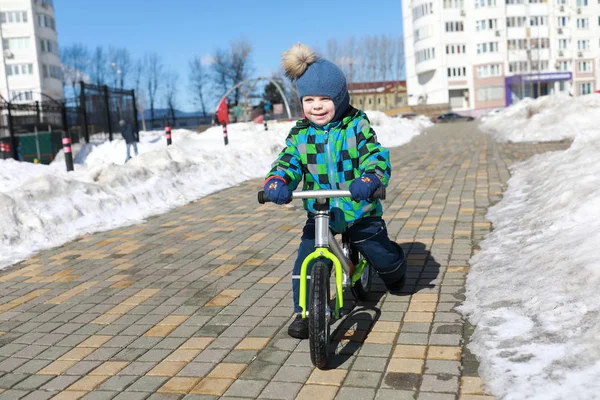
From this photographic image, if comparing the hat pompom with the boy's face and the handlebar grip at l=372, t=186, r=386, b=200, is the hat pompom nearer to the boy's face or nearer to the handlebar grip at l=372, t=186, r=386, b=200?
the boy's face

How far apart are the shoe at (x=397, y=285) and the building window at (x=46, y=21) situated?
68875mm

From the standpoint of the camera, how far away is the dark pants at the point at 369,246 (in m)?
3.65

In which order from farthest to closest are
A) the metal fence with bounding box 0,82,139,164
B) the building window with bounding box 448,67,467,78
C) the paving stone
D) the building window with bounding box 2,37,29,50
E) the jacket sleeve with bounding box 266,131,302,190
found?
the building window with bounding box 448,67,467,78 < the building window with bounding box 2,37,29,50 < the metal fence with bounding box 0,82,139,164 < the jacket sleeve with bounding box 266,131,302,190 < the paving stone

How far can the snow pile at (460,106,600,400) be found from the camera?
286cm

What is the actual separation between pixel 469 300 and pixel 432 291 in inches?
14.3

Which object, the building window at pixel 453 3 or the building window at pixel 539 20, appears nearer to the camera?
the building window at pixel 539 20

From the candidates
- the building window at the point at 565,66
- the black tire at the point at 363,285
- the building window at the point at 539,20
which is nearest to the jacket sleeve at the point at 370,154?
the black tire at the point at 363,285

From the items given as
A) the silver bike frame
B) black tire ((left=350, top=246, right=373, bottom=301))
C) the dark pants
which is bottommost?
black tire ((left=350, top=246, right=373, bottom=301))

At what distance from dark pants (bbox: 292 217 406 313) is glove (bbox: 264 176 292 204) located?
0.52m

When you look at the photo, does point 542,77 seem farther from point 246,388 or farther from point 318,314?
point 246,388

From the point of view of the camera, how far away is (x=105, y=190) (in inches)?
354

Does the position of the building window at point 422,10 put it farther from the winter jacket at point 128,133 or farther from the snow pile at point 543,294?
the snow pile at point 543,294

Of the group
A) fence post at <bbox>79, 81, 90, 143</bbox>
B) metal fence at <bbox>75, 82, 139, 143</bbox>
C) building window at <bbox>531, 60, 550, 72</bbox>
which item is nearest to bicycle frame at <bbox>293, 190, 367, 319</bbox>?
fence post at <bbox>79, 81, 90, 143</bbox>

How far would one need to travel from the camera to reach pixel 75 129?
23.6 meters
